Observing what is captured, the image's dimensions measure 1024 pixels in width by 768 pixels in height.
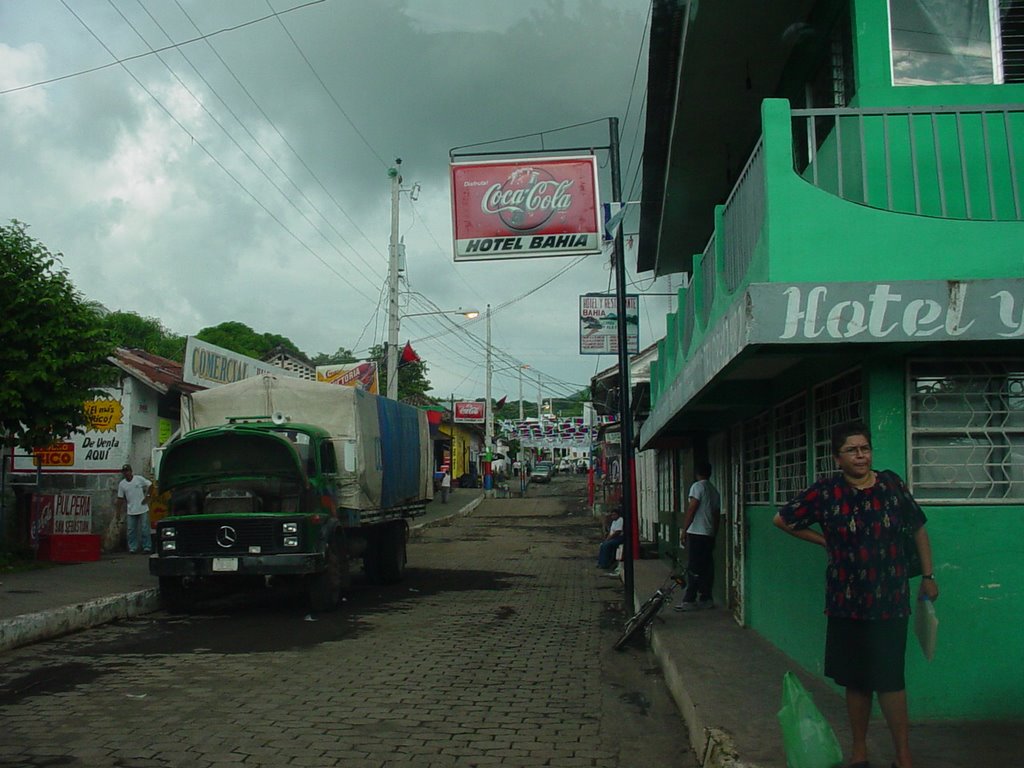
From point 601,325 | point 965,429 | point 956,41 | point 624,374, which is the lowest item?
point 965,429

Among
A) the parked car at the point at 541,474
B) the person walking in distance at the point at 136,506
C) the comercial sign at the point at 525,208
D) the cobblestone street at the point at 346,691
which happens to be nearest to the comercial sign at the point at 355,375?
the person walking in distance at the point at 136,506

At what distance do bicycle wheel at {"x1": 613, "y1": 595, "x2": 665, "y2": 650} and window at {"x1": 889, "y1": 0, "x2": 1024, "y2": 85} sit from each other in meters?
5.03

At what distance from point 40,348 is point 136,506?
501 centimetres

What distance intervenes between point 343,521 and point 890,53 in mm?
9341

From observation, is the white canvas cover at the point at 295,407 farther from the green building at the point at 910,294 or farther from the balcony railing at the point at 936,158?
the balcony railing at the point at 936,158

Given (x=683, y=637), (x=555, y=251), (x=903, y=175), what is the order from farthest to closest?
(x=555, y=251) < (x=683, y=637) < (x=903, y=175)

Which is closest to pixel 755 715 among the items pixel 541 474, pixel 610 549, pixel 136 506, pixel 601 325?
pixel 610 549

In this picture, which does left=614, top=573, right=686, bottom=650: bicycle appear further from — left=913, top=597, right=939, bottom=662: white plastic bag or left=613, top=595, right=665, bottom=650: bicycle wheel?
left=913, top=597, right=939, bottom=662: white plastic bag

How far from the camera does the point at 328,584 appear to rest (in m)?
12.6

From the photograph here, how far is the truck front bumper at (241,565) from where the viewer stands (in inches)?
470

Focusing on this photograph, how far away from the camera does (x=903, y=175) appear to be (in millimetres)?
6770

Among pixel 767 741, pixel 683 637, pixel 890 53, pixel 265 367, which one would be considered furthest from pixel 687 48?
pixel 265 367

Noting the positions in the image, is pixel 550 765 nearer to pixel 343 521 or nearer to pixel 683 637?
pixel 683 637

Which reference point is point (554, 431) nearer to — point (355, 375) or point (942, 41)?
point (355, 375)
